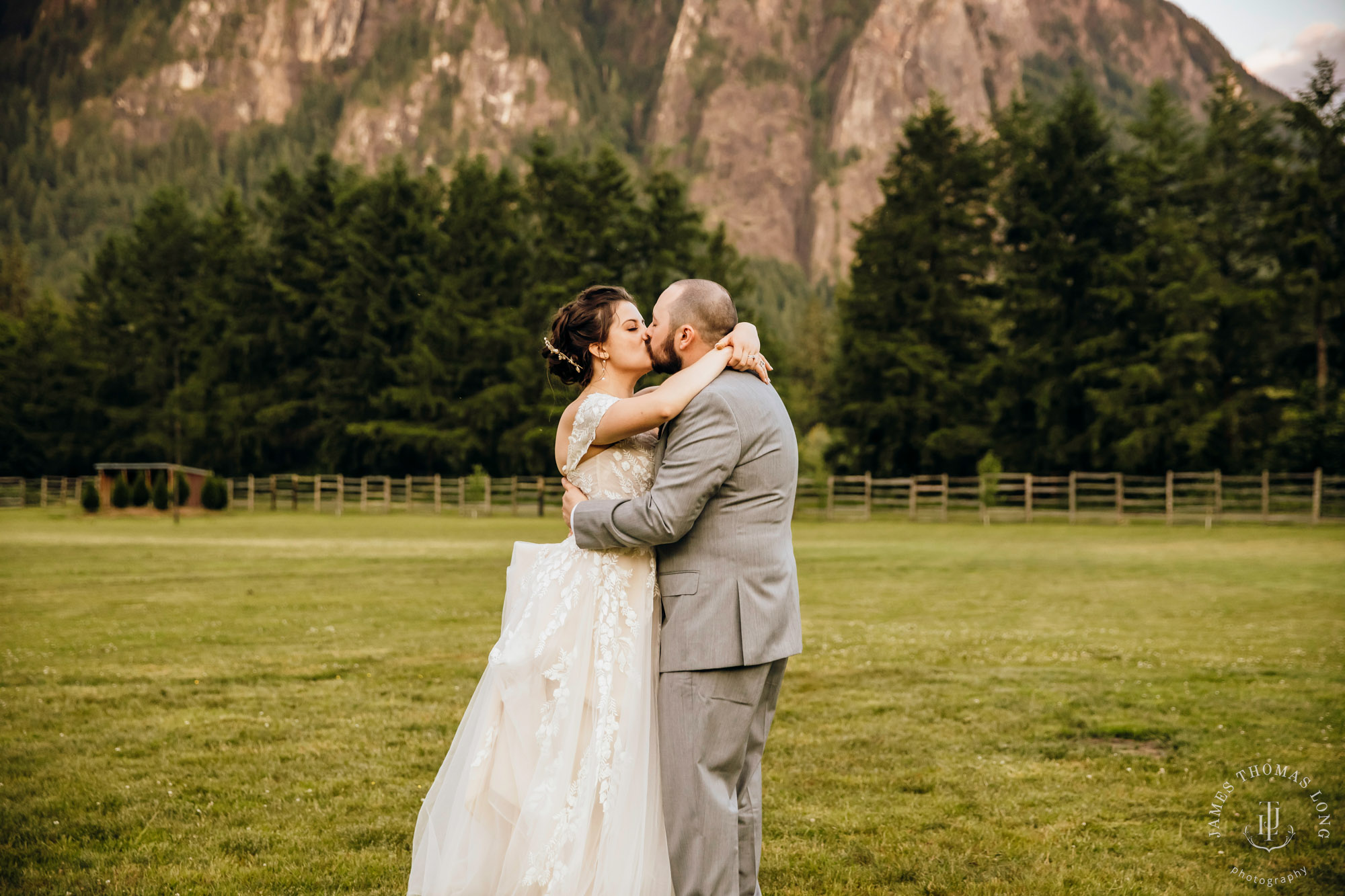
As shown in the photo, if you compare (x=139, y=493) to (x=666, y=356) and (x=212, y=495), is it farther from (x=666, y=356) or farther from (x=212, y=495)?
(x=666, y=356)

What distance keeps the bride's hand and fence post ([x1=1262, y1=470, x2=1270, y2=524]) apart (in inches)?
1391

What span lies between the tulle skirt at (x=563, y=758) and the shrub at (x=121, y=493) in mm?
39563

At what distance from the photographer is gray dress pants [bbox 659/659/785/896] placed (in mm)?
3320

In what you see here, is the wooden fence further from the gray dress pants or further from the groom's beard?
the gray dress pants

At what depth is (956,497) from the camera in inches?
1634

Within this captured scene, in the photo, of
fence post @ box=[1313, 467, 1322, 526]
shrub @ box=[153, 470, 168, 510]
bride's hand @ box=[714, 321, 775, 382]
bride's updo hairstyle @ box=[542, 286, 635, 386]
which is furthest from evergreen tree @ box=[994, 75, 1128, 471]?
bride's hand @ box=[714, 321, 775, 382]

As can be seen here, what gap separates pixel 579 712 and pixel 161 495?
1539 inches

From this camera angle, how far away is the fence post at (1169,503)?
3491 centimetres

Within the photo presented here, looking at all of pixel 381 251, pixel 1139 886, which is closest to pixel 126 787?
pixel 1139 886

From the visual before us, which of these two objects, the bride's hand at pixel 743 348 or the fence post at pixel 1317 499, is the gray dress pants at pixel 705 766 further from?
the fence post at pixel 1317 499

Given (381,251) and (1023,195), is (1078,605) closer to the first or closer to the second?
(1023,195)

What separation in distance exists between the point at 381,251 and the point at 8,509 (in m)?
21.2

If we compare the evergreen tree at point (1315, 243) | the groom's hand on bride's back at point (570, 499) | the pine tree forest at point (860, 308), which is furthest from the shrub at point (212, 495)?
the groom's hand on bride's back at point (570, 499)

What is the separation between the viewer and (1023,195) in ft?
144
